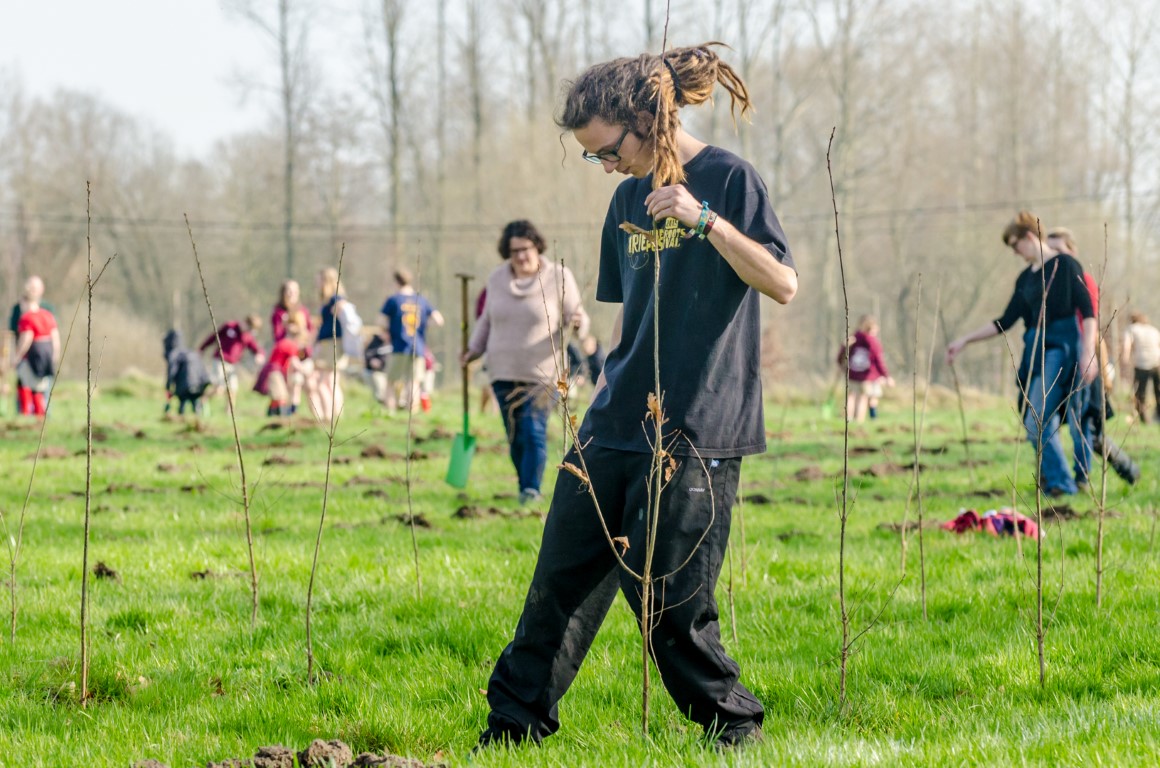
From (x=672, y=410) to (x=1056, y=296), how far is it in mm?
5649

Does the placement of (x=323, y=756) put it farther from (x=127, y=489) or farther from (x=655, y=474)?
(x=127, y=489)

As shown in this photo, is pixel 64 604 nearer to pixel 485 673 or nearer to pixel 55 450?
pixel 485 673

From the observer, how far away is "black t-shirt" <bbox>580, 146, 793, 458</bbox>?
9.95ft

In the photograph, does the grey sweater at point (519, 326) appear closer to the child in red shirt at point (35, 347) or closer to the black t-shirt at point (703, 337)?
the black t-shirt at point (703, 337)

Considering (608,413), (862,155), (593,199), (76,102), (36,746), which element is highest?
(76,102)

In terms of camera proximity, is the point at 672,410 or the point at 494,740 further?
the point at 494,740

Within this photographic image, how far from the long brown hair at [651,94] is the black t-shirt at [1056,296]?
5.10 meters

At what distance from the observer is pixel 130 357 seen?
39.8 m

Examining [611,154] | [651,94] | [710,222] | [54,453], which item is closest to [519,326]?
[611,154]

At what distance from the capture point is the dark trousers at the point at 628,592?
305 cm

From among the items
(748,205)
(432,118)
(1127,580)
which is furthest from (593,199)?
(748,205)

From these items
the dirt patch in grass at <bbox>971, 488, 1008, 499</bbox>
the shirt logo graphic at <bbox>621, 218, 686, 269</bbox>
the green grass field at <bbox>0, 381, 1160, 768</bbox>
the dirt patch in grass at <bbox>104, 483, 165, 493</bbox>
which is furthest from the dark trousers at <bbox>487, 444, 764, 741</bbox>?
the dirt patch in grass at <bbox>104, 483, 165, 493</bbox>

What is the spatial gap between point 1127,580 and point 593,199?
1125 inches

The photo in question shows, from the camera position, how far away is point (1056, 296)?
782cm
